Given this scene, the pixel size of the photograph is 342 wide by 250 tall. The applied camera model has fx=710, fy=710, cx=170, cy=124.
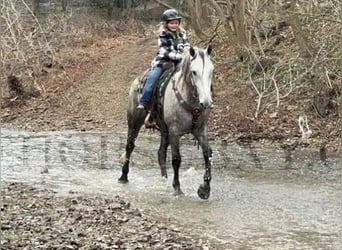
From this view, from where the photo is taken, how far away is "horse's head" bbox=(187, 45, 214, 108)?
9.21 meters

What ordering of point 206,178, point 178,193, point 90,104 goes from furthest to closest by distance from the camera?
point 90,104
point 178,193
point 206,178

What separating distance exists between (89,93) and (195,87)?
1486 centimetres

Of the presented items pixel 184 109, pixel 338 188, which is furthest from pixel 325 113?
pixel 184 109

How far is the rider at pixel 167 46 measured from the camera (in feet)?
33.9

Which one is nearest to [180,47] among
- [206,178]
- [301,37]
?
[206,178]

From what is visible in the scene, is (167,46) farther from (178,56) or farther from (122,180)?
(122,180)

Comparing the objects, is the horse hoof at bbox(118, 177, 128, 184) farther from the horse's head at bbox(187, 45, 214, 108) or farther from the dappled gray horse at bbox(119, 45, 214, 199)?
the horse's head at bbox(187, 45, 214, 108)

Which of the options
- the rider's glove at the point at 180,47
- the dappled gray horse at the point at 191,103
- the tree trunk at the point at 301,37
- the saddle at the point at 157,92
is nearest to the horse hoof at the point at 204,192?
the dappled gray horse at the point at 191,103

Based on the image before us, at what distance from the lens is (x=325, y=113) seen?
1602 cm

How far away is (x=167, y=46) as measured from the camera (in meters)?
10.6

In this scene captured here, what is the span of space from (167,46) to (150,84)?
0.68 metres

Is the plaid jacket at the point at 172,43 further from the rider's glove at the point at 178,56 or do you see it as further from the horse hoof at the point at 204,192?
the horse hoof at the point at 204,192

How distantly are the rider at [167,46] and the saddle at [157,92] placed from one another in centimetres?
7

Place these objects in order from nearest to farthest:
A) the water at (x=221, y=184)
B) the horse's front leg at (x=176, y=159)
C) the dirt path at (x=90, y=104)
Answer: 1. the water at (x=221, y=184)
2. the horse's front leg at (x=176, y=159)
3. the dirt path at (x=90, y=104)
